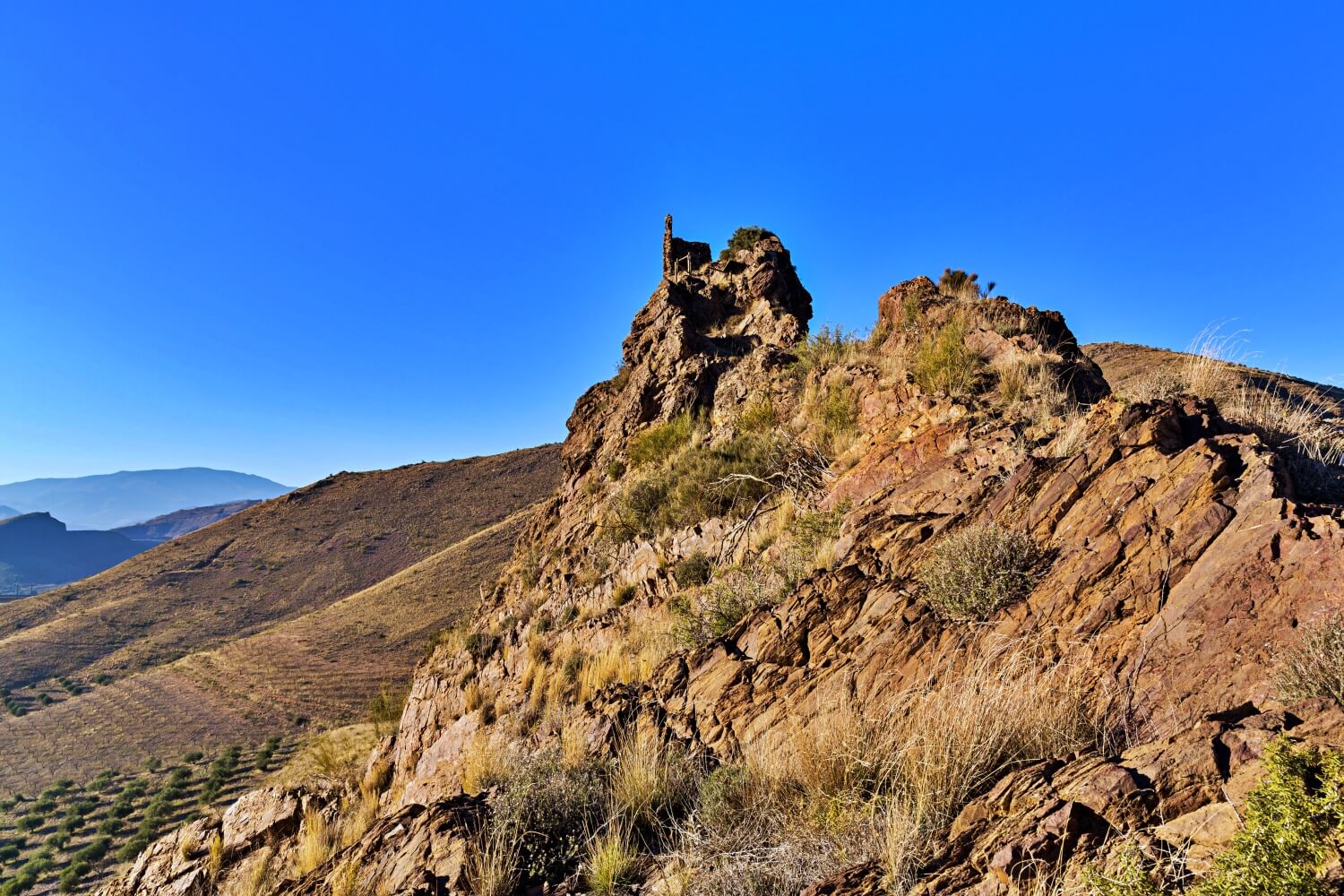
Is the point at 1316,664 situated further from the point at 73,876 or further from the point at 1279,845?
the point at 73,876

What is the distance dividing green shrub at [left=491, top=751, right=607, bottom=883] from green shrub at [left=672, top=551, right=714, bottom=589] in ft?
11.4

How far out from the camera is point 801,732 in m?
3.48

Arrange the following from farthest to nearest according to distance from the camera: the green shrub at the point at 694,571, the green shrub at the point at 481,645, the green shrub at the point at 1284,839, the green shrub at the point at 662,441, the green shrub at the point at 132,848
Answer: the green shrub at the point at 132,848 < the green shrub at the point at 662,441 < the green shrub at the point at 481,645 < the green shrub at the point at 694,571 < the green shrub at the point at 1284,839

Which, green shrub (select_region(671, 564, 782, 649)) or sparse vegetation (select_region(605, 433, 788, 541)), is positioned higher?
sparse vegetation (select_region(605, 433, 788, 541))

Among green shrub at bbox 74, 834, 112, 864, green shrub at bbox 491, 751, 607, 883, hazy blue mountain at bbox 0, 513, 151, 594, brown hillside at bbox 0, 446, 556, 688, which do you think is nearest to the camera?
green shrub at bbox 491, 751, 607, 883

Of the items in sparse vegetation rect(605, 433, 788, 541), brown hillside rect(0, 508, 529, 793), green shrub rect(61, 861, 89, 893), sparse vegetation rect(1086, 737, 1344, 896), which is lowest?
green shrub rect(61, 861, 89, 893)

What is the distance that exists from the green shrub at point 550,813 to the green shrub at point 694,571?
137 inches

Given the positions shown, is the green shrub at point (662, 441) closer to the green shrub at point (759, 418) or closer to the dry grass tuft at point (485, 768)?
the green shrub at point (759, 418)

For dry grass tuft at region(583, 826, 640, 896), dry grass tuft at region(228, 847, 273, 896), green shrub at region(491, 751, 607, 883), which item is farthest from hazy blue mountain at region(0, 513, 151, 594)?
dry grass tuft at region(583, 826, 640, 896)

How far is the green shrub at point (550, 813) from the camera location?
3.25 meters

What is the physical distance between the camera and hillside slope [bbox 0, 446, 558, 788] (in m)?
28.9

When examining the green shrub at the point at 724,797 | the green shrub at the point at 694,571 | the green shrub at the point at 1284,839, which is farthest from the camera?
the green shrub at the point at 694,571

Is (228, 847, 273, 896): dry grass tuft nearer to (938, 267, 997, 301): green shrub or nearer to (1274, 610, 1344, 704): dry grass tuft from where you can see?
(1274, 610, 1344, 704): dry grass tuft

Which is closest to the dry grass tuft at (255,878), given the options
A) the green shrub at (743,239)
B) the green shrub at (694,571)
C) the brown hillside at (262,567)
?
the green shrub at (694,571)
